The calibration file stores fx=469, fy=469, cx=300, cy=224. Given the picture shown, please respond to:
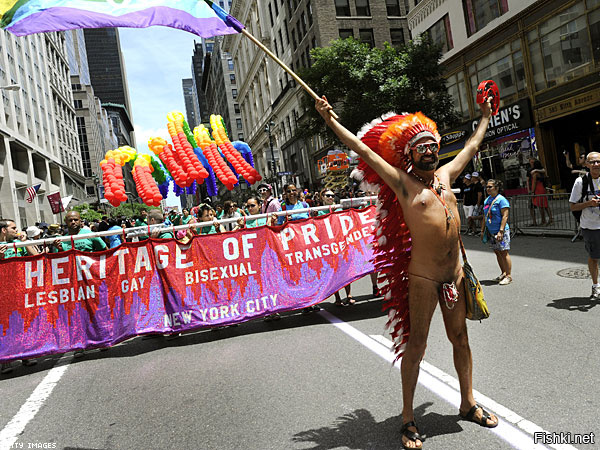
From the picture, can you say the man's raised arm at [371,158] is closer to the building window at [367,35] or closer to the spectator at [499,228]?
the spectator at [499,228]

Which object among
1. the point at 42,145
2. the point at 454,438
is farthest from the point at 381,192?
the point at 42,145

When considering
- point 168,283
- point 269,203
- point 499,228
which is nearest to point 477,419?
point 168,283

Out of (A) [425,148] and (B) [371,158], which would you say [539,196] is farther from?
(B) [371,158]

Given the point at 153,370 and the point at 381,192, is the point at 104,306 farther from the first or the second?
the point at 381,192

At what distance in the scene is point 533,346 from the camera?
15.1ft

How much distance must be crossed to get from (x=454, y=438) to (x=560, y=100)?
19.7 m

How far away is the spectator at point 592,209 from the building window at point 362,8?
36.7m

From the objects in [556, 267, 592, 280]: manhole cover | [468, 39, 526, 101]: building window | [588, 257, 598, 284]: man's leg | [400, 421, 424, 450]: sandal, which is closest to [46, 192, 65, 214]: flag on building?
[468, 39, 526, 101]: building window

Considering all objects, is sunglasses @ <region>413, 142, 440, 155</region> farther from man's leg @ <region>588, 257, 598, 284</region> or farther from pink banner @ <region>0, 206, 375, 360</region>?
man's leg @ <region>588, 257, 598, 284</region>

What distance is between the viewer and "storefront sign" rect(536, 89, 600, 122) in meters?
17.4

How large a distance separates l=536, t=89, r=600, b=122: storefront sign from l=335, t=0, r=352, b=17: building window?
22.6m

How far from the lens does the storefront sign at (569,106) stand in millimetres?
17406

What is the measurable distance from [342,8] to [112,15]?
38093mm

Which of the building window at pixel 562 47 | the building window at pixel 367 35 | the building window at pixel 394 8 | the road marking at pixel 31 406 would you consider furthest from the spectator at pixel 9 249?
the building window at pixel 394 8
